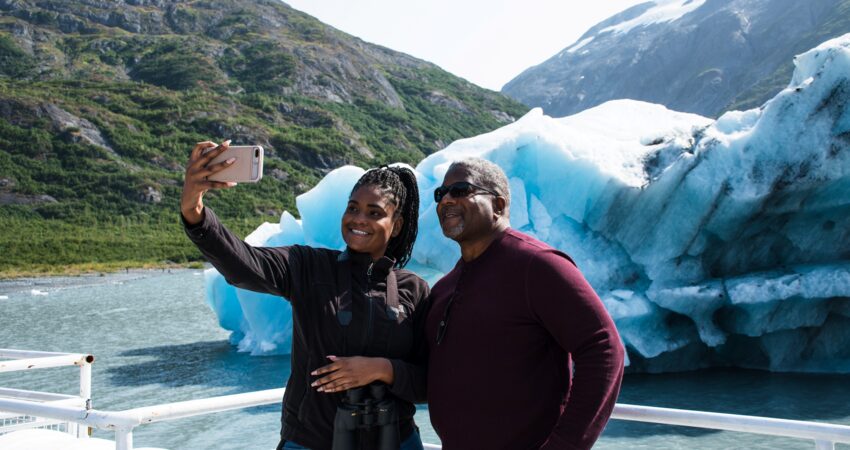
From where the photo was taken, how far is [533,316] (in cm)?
152

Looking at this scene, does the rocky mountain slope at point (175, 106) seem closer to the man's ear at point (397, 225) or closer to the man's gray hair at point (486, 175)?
the man's ear at point (397, 225)

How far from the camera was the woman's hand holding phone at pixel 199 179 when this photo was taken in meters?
1.59

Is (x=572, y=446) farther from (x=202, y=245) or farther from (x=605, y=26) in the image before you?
(x=605, y=26)

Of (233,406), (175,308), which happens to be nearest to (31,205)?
(175,308)

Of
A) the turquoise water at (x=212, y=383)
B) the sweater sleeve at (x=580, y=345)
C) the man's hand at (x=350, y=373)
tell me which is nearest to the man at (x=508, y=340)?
the sweater sleeve at (x=580, y=345)

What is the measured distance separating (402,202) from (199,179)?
0.53m

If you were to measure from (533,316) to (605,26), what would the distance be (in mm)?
170602

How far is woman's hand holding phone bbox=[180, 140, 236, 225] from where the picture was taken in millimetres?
1589

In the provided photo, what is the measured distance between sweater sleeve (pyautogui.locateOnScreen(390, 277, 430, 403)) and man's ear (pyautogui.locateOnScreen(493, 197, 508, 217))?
11.6 inches

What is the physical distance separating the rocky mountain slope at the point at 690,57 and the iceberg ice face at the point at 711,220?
62240 millimetres

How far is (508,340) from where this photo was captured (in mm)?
1554

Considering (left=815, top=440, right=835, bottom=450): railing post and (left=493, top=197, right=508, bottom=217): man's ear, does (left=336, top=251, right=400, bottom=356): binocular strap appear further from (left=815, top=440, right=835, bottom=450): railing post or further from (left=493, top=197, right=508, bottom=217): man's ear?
(left=815, top=440, right=835, bottom=450): railing post

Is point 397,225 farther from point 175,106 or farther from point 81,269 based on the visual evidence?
point 175,106

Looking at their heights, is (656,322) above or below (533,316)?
below
